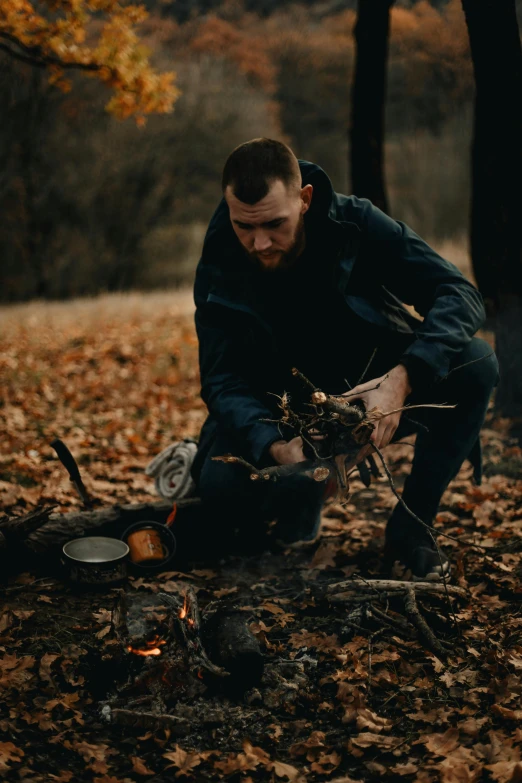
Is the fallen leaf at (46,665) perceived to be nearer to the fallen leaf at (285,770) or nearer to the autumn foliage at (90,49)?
the fallen leaf at (285,770)

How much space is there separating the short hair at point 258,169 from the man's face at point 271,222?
0.09ft

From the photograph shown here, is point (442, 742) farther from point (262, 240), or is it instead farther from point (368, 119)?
point (368, 119)

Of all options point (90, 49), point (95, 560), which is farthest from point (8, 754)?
point (90, 49)

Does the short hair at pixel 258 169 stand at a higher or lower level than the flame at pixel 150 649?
higher

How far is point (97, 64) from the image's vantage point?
8102mm

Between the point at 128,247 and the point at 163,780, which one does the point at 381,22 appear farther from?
the point at 128,247

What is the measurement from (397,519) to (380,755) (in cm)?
141

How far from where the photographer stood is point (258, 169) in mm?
3141

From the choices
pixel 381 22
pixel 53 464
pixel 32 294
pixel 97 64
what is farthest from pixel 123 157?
pixel 53 464

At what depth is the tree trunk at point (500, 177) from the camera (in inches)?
200

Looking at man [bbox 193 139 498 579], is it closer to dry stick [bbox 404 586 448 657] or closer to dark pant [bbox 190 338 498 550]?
dark pant [bbox 190 338 498 550]

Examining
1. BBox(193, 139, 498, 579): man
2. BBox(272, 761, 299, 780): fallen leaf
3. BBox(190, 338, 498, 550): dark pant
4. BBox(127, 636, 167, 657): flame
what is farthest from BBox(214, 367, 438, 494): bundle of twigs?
BBox(272, 761, 299, 780): fallen leaf

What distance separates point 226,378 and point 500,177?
307cm

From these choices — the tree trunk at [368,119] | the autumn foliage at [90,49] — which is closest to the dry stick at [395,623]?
the tree trunk at [368,119]
